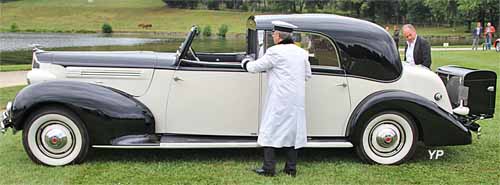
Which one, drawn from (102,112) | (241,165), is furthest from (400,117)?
(102,112)

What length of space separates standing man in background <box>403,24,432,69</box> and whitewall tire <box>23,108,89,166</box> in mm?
4783

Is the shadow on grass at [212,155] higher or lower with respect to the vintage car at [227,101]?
lower

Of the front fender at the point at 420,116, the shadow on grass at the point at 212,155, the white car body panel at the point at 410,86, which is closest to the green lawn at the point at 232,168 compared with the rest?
the shadow on grass at the point at 212,155

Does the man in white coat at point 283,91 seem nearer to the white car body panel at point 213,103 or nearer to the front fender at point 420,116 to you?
the white car body panel at point 213,103

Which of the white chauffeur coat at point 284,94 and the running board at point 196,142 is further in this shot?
the running board at point 196,142

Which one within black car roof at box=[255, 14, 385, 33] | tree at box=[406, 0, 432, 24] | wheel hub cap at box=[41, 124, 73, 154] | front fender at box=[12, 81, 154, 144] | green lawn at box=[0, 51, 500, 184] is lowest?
green lawn at box=[0, 51, 500, 184]

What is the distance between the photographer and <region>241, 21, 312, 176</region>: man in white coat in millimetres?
5207

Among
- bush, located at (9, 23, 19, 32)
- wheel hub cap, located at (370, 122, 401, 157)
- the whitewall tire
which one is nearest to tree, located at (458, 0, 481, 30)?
bush, located at (9, 23, 19, 32)

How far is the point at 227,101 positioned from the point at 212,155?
822mm

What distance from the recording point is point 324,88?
19.2ft

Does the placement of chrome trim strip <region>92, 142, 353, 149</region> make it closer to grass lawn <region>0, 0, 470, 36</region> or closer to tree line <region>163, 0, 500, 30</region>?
tree line <region>163, 0, 500, 30</region>

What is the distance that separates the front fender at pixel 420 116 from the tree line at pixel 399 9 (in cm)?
5465

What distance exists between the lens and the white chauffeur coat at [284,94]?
5.20 metres

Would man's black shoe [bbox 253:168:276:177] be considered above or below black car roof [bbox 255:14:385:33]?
below
